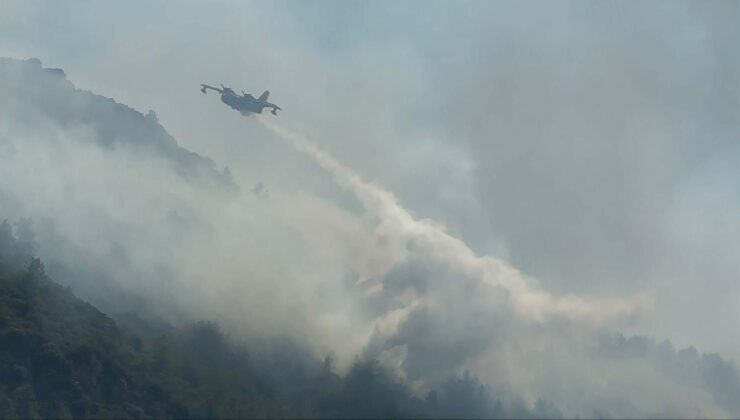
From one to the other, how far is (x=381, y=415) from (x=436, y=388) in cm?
2418

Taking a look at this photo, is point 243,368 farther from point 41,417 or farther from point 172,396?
point 41,417

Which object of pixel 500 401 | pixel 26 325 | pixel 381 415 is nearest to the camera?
pixel 381 415

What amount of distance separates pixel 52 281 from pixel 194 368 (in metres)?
38.8

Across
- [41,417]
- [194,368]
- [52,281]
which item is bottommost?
[41,417]

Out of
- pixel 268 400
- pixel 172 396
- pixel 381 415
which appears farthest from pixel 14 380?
pixel 381 415

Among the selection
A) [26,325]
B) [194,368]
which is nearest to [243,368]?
[194,368]

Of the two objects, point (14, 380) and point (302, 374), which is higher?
point (302, 374)

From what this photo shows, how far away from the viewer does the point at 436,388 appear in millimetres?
168625

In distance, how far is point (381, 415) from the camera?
5748 inches

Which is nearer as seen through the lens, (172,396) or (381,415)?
(381,415)

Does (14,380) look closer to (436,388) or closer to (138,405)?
(138,405)

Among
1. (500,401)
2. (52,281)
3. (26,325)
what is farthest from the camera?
(52,281)

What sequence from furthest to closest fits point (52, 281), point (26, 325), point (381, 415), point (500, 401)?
point (52, 281) < point (26, 325) < point (500, 401) < point (381, 415)

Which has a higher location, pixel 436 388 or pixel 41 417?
pixel 436 388
